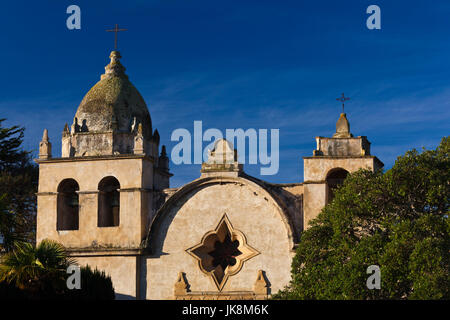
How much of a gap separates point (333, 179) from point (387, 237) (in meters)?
6.39

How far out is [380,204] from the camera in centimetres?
2511

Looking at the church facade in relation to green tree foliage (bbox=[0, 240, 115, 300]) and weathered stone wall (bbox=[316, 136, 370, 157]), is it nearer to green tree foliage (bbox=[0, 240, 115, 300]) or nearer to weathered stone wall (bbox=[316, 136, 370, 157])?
weathered stone wall (bbox=[316, 136, 370, 157])

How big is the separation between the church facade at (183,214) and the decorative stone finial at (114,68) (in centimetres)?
290

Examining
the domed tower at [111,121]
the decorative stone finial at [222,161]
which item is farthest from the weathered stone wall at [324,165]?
the domed tower at [111,121]

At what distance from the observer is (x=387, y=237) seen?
24531mm

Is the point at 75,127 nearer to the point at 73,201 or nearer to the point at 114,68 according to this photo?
the point at 73,201

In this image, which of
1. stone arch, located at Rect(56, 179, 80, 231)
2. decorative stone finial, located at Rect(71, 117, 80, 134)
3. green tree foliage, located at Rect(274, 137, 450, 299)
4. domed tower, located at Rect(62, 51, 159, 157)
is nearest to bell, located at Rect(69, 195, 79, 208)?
stone arch, located at Rect(56, 179, 80, 231)

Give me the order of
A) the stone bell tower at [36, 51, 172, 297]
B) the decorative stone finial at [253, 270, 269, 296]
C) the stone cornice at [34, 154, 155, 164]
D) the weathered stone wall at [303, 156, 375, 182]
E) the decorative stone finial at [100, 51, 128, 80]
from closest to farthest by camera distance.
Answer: the decorative stone finial at [253, 270, 269, 296] → the weathered stone wall at [303, 156, 375, 182] → the stone bell tower at [36, 51, 172, 297] → the stone cornice at [34, 154, 155, 164] → the decorative stone finial at [100, 51, 128, 80]

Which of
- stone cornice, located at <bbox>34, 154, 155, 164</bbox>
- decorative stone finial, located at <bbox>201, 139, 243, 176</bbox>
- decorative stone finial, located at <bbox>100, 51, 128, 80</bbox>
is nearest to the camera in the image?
decorative stone finial, located at <bbox>201, 139, 243, 176</bbox>

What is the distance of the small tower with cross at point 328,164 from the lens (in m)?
29.5

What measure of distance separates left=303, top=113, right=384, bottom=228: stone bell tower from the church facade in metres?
0.04

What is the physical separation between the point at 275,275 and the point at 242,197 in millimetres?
3130

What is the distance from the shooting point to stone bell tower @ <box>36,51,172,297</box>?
3053cm
